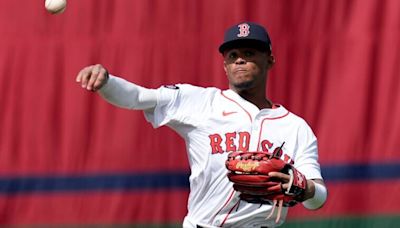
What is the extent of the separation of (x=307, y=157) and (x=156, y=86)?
5.49 feet

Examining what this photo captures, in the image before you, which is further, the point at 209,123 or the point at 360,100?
the point at 360,100

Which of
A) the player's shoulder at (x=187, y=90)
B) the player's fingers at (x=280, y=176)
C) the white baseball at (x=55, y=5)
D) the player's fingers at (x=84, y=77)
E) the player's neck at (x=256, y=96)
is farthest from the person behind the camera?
the white baseball at (x=55, y=5)

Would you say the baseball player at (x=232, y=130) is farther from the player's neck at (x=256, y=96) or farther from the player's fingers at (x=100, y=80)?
the player's fingers at (x=100, y=80)

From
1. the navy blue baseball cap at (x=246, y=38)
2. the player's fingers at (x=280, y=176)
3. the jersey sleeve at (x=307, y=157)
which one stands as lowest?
the player's fingers at (x=280, y=176)

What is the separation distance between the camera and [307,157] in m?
3.35

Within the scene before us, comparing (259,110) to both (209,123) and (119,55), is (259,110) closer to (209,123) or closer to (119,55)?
(209,123)

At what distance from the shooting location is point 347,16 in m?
4.81

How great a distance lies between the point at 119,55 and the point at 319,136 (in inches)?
43.7

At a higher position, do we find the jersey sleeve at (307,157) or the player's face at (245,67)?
the player's face at (245,67)

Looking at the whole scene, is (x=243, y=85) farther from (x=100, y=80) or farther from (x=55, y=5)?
(x=55, y=5)

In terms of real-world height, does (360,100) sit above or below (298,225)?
above

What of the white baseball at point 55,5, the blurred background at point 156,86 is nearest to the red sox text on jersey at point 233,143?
the white baseball at point 55,5

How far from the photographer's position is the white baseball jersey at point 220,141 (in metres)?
3.31

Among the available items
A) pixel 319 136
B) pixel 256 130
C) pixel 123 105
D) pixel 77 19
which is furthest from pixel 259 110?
pixel 77 19
